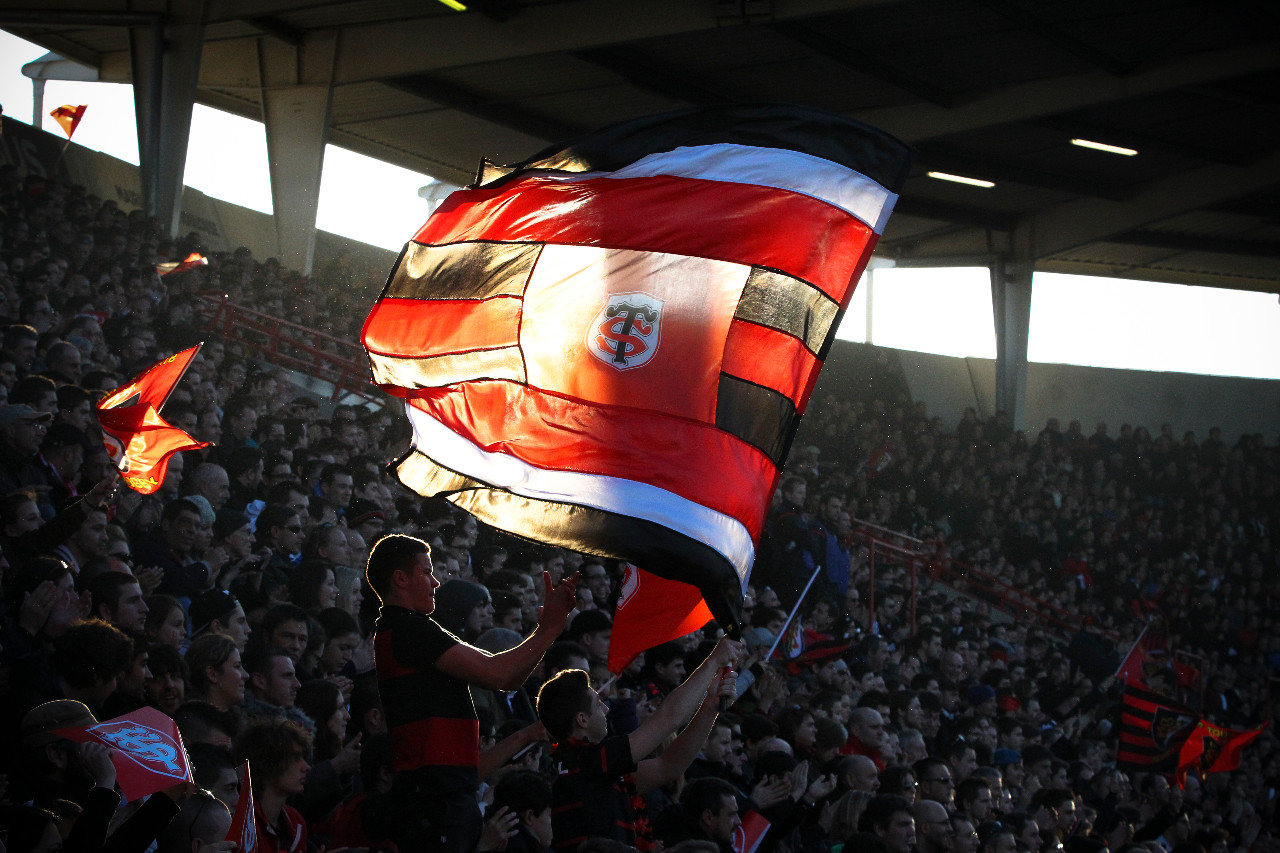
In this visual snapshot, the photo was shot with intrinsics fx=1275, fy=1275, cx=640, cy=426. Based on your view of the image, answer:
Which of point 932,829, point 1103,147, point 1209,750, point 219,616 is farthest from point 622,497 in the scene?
point 1103,147

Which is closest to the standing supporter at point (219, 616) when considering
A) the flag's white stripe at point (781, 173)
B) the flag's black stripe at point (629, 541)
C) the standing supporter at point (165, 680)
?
the standing supporter at point (165, 680)

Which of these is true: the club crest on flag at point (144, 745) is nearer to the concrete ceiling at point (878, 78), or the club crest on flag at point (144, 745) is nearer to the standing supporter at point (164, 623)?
the standing supporter at point (164, 623)

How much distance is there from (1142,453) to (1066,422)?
4.37 metres

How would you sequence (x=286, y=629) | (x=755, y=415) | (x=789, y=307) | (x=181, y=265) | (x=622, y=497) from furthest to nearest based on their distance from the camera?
(x=181, y=265) < (x=286, y=629) < (x=789, y=307) < (x=755, y=415) < (x=622, y=497)

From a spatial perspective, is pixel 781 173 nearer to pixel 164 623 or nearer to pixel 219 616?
pixel 164 623

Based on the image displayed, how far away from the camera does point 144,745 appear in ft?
10.1

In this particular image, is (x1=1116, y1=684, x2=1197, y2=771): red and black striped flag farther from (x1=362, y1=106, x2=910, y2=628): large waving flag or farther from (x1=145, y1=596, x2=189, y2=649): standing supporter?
(x1=145, y1=596, x2=189, y2=649): standing supporter

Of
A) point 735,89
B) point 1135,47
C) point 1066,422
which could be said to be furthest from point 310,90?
point 1066,422

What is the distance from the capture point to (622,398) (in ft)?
14.7

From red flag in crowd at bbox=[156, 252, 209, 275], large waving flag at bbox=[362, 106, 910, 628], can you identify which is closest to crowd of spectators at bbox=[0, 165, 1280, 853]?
red flag in crowd at bbox=[156, 252, 209, 275]

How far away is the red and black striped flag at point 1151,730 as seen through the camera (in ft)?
38.4

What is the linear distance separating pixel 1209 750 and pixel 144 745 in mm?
11201

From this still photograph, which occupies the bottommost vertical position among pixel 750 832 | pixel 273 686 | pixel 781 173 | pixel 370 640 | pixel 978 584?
pixel 978 584

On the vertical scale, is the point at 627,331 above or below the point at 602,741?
above
